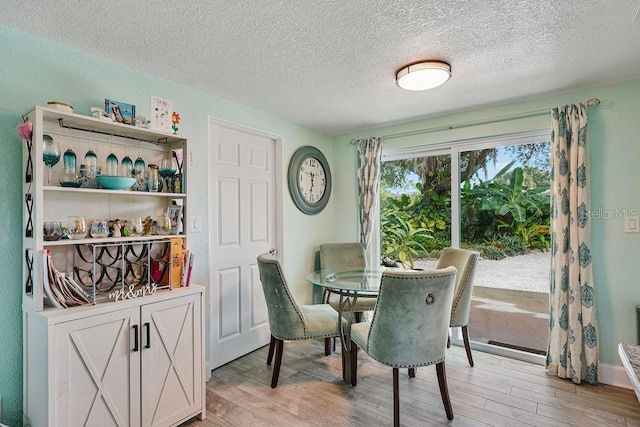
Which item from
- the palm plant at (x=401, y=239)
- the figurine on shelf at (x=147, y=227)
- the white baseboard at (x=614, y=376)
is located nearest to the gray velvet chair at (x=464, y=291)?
the palm plant at (x=401, y=239)

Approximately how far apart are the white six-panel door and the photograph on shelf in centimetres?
59

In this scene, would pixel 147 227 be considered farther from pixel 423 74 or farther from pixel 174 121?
pixel 423 74

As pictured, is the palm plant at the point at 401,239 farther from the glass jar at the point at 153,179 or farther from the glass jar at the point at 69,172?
the glass jar at the point at 69,172

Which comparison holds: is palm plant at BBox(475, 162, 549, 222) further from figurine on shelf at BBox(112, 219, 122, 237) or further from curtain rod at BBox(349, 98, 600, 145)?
figurine on shelf at BBox(112, 219, 122, 237)

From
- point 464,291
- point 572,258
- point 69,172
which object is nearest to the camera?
point 69,172

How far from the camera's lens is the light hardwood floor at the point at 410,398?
2014mm

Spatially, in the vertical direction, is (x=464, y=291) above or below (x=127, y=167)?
below

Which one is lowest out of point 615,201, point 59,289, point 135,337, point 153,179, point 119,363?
point 119,363

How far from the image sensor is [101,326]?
1611mm

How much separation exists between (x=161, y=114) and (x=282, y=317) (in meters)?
1.62

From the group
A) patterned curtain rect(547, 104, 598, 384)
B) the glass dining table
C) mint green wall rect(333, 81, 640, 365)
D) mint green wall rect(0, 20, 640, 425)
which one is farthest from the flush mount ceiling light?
the glass dining table

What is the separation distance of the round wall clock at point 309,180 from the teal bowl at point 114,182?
178cm

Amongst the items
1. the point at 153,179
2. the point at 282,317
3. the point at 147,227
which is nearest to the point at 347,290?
the point at 282,317

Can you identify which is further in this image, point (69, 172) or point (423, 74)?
point (423, 74)
